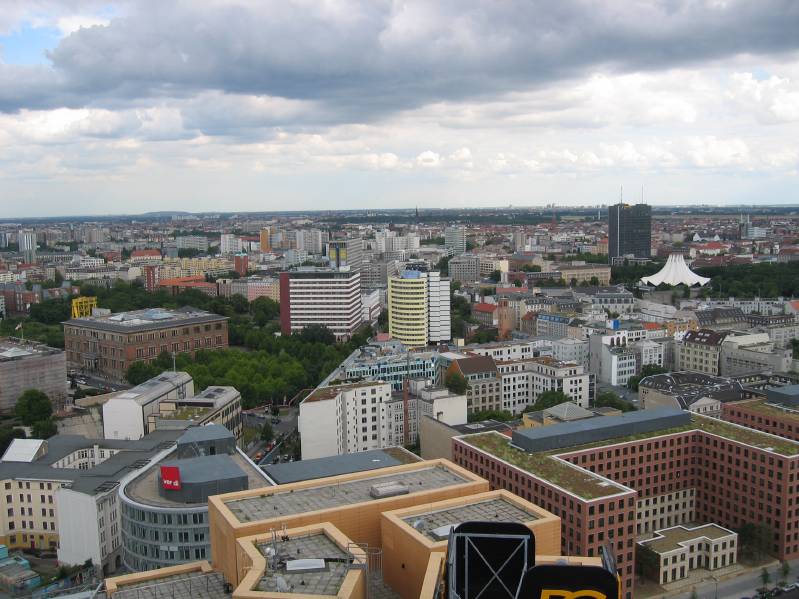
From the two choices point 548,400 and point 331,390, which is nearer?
point 331,390

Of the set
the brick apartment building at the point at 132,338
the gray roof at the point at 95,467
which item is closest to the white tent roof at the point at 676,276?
the brick apartment building at the point at 132,338

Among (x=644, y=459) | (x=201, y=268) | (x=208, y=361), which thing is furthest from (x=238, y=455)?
(x=201, y=268)

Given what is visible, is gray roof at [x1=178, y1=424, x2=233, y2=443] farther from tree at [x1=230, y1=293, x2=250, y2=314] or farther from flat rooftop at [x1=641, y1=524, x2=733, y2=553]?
tree at [x1=230, y1=293, x2=250, y2=314]

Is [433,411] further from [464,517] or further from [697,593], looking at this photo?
[464,517]

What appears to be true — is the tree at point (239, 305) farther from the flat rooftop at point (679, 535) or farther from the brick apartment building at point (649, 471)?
the flat rooftop at point (679, 535)

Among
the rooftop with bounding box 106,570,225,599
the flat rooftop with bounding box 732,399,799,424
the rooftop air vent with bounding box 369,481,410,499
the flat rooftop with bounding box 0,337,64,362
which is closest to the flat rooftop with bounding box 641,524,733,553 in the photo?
the flat rooftop with bounding box 732,399,799,424

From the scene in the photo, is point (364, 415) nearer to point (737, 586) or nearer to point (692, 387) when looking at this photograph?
point (692, 387)

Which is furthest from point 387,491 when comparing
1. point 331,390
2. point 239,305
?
point 239,305

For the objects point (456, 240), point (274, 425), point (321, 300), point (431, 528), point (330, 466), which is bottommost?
point (274, 425)
